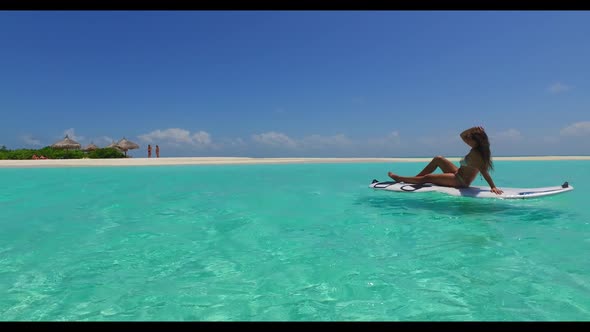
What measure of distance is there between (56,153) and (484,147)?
123 ft

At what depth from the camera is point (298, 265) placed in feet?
11.7

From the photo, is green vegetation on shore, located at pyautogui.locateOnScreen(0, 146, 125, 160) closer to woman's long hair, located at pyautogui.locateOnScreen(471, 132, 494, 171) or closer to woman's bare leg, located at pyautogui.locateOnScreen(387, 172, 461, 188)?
woman's bare leg, located at pyautogui.locateOnScreen(387, 172, 461, 188)

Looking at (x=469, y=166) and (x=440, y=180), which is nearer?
(x=469, y=166)

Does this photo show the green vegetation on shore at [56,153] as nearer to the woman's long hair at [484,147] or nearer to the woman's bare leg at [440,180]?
the woman's bare leg at [440,180]

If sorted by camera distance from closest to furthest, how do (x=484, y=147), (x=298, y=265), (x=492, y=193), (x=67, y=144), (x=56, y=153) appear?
1. (x=298, y=265)
2. (x=484, y=147)
3. (x=492, y=193)
4. (x=56, y=153)
5. (x=67, y=144)

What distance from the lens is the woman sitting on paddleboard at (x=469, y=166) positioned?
24.4 ft

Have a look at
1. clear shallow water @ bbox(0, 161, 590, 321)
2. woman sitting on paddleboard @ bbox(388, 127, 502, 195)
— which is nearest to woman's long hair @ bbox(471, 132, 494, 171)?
woman sitting on paddleboard @ bbox(388, 127, 502, 195)

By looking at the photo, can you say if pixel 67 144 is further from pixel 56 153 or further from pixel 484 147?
pixel 484 147

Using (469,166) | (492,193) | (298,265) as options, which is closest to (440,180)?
(469,166)

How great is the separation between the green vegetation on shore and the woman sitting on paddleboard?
34.2 m

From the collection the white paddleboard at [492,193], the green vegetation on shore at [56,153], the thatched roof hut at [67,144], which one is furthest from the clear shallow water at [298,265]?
the thatched roof hut at [67,144]
